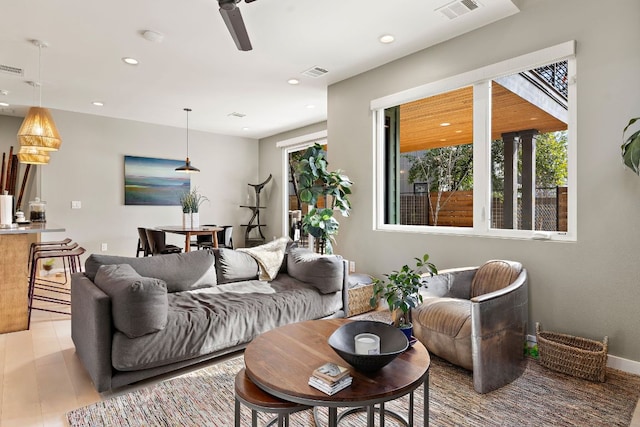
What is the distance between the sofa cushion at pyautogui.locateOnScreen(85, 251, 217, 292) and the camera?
283cm

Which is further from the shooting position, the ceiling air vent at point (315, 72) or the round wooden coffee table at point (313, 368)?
the ceiling air vent at point (315, 72)

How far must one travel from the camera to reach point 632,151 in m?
2.28

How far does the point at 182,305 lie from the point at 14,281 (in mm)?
1927

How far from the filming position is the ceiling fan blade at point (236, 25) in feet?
6.88

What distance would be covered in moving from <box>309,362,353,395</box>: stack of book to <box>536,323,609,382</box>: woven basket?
187cm

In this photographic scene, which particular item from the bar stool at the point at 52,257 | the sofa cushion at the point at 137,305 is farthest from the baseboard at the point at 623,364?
the bar stool at the point at 52,257

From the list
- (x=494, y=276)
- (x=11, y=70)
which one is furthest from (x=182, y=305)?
(x=11, y=70)

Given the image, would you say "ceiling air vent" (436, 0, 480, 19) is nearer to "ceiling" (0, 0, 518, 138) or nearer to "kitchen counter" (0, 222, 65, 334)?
"ceiling" (0, 0, 518, 138)

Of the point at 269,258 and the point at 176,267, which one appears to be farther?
the point at 269,258

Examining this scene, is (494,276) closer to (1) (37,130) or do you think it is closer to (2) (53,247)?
(1) (37,130)

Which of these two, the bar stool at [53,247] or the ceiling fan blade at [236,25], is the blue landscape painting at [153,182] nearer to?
the bar stool at [53,247]

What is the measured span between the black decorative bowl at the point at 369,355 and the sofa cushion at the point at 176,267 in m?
1.80

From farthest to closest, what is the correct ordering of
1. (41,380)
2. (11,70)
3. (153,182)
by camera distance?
(153,182) → (11,70) → (41,380)

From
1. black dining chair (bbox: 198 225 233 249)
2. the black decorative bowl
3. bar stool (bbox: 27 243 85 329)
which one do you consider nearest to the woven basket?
the black decorative bowl
